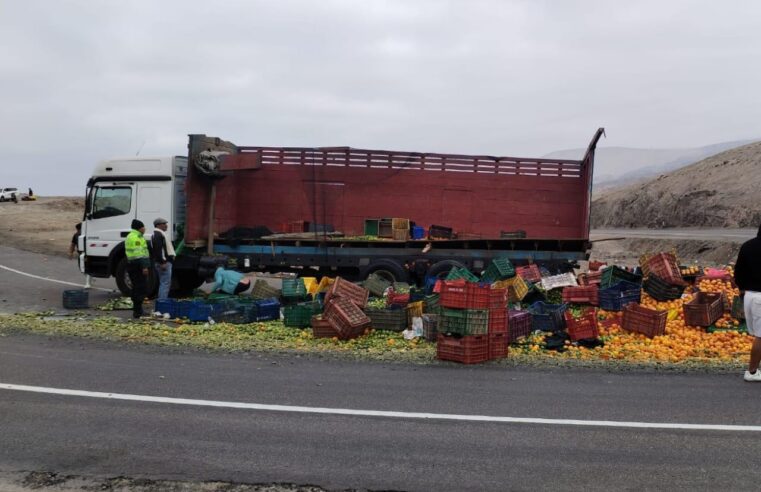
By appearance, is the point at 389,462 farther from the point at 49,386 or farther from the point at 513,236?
the point at 513,236

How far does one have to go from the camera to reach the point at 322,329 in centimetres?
1031

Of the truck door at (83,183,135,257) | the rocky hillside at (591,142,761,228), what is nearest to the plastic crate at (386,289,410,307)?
the truck door at (83,183,135,257)

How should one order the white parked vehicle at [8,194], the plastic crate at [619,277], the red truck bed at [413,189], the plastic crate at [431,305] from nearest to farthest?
the plastic crate at [431,305] < the plastic crate at [619,277] < the red truck bed at [413,189] < the white parked vehicle at [8,194]

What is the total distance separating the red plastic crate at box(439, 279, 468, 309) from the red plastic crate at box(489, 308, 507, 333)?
1.27ft

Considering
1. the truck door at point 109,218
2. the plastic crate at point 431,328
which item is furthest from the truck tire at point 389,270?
the truck door at point 109,218

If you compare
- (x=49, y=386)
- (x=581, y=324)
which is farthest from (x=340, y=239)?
(x=49, y=386)

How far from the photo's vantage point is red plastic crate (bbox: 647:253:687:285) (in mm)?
13461

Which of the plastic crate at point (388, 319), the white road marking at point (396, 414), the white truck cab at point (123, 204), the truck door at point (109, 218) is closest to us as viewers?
the white road marking at point (396, 414)

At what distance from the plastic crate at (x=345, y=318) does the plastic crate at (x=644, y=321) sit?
4.31 metres

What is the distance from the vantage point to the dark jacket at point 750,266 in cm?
771

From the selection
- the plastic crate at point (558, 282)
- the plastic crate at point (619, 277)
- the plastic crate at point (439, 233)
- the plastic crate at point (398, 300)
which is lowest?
the plastic crate at point (398, 300)

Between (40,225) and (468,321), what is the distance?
37.6 metres

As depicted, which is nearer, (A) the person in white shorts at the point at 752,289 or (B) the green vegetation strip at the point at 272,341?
(A) the person in white shorts at the point at 752,289

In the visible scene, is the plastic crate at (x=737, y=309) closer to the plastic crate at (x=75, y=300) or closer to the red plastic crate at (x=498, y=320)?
the red plastic crate at (x=498, y=320)
